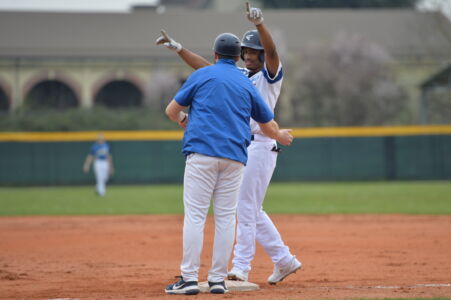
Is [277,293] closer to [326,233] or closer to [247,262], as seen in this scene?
[247,262]

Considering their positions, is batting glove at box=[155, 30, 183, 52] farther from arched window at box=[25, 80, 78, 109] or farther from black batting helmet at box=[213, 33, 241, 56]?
arched window at box=[25, 80, 78, 109]

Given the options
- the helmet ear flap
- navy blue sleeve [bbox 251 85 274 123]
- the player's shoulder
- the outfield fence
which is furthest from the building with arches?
navy blue sleeve [bbox 251 85 274 123]

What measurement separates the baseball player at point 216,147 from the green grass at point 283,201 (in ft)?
33.4

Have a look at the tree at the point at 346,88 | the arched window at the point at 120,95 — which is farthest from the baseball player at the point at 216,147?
the arched window at the point at 120,95

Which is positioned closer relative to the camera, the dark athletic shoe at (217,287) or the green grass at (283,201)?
the dark athletic shoe at (217,287)

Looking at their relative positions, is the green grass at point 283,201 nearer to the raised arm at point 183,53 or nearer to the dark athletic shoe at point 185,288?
the raised arm at point 183,53

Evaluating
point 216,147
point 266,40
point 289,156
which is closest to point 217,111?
point 216,147

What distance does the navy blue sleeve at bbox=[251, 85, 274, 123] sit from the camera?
5.78 meters

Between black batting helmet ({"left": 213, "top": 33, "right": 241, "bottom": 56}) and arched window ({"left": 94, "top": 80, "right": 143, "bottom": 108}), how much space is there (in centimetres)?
4274

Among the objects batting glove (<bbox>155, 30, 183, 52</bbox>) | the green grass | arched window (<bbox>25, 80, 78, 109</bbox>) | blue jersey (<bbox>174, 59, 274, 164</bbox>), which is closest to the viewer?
blue jersey (<bbox>174, 59, 274, 164</bbox>)

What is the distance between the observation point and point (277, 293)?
5.84 meters

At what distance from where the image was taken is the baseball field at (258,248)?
617 centimetres

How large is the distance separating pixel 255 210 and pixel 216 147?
91cm

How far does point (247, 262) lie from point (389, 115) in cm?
3896
